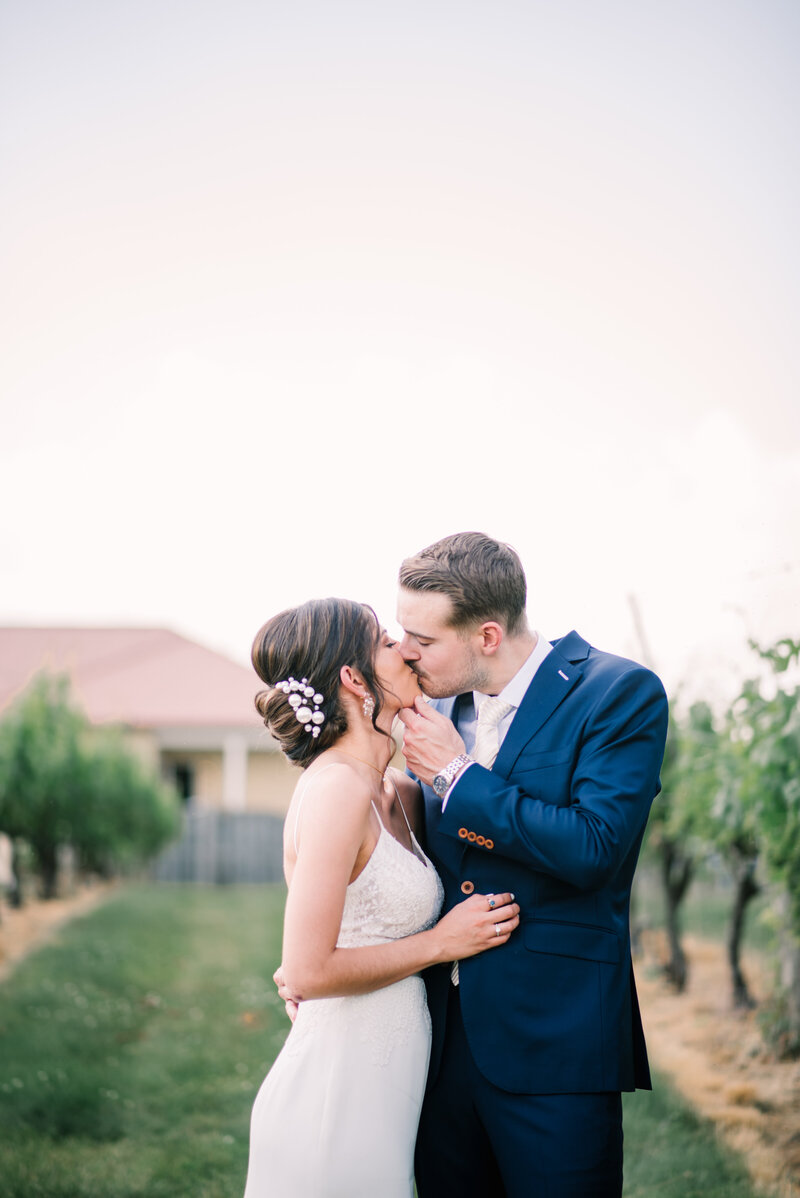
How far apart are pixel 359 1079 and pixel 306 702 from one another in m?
1.03

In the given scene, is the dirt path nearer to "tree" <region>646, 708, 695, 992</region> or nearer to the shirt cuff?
"tree" <region>646, 708, 695, 992</region>

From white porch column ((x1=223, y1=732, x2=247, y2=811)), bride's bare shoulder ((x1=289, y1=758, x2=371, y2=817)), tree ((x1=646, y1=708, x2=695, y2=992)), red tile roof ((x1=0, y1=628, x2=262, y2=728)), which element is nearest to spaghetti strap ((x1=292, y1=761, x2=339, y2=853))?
bride's bare shoulder ((x1=289, y1=758, x2=371, y2=817))

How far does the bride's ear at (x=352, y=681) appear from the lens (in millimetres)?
2939

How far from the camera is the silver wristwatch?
2.64 meters

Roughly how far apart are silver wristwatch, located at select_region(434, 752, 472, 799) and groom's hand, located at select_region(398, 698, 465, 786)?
1 cm

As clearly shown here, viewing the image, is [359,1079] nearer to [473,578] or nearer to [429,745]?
[429,745]

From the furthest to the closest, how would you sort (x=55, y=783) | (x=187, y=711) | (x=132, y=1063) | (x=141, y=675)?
(x=141, y=675), (x=187, y=711), (x=55, y=783), (x=132, y=1063)

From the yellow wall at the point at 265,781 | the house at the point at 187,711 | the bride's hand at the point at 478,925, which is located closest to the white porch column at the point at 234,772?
the house at the point at 187,711

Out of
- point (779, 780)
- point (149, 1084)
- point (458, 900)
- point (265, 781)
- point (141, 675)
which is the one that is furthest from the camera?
point (141, 675)

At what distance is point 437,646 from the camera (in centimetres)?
289

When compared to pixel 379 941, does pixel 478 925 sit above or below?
above

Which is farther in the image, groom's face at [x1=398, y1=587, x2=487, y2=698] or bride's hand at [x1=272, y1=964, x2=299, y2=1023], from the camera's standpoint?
groom's face at [x1=398, y1=587, x2=487, y2=698]

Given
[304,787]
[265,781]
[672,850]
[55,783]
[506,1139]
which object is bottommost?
[265,781]

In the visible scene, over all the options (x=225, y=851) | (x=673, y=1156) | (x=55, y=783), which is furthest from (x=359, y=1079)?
(x=225, y=851)
